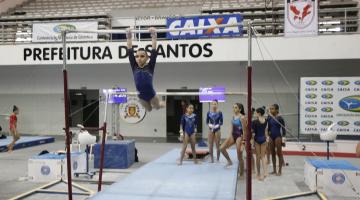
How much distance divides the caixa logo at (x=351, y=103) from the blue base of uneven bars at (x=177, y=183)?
4.80 meters

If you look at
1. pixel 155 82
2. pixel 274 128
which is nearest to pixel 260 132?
pixel 274 128

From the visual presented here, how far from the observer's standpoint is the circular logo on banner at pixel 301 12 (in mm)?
9906

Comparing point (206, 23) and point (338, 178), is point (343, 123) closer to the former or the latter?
point (338, 178)

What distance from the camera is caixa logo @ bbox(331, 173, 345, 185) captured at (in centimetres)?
588

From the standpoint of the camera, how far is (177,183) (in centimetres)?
605

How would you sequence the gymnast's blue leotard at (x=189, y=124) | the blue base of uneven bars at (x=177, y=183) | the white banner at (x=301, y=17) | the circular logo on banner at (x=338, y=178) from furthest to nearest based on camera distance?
1. the white banner at (x=301, y=17)
2. the gymnast's blue leotard at (x=189, y=124)
3. the circular logo on banner at (x=338, y=178)
4. the blue base of uneven bars at (x=177, y=183)

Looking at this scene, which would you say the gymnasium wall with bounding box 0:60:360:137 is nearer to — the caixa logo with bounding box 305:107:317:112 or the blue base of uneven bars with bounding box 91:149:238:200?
the caixa logo with bounding box 305:107:317:112

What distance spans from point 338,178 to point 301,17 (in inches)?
232

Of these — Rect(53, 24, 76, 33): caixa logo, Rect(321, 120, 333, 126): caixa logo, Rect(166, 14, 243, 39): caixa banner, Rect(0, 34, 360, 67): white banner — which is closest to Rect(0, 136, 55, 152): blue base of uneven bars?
Rect(0, 34, 360, 67): white banner

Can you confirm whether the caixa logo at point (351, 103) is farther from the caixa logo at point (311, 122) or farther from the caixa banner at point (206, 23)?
the caixa banner at point (206, 23)

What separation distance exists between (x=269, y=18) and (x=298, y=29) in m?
4.17

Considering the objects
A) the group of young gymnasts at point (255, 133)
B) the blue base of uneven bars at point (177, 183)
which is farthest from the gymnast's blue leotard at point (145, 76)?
the group of young gymnasts at point (255, 133)

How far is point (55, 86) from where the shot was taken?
15.6 meters

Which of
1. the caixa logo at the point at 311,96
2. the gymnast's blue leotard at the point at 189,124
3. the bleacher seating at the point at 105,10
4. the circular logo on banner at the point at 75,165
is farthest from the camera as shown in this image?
the bleacher seating at the point at 105,10
